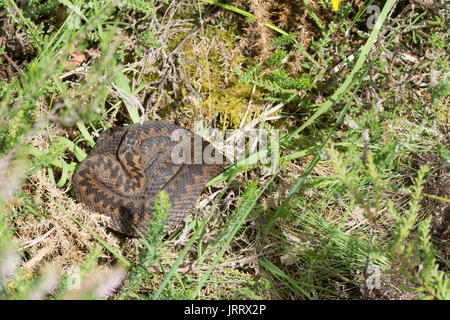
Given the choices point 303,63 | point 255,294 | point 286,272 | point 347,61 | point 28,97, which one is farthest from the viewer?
point 303,63

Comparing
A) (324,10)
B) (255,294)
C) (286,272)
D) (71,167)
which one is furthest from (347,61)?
(71,167)

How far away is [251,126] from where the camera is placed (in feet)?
13.2

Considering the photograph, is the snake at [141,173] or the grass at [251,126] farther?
the snake at [141,173]

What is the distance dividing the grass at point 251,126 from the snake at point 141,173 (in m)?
0.13

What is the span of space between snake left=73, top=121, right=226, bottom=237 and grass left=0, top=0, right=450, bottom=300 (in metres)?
Result: 0.13

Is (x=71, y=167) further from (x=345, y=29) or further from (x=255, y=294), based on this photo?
(x=345, y=29)

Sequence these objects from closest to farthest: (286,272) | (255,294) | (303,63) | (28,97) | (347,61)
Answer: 1. (28,97)
2. (255,294)
3. (286,272)
4. (347,61)
5. (303,63)

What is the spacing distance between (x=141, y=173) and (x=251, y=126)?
47.7 inches

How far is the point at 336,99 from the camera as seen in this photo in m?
3.49

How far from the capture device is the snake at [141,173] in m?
3.63

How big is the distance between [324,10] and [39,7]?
277cm

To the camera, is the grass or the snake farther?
the snake

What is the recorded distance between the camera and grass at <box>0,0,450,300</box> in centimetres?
300

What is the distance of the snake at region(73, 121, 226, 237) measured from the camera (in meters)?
3.63
